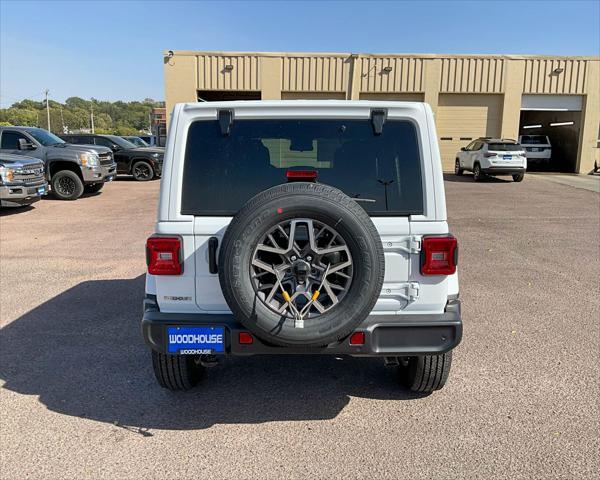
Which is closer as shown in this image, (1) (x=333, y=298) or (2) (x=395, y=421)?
(1) (x=333, y=298)

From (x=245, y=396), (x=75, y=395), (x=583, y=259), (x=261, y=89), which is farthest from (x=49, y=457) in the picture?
(x=261, y=89)

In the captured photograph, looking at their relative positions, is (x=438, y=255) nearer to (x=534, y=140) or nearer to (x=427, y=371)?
(x=427, y=371)

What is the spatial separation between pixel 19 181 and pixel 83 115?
389 ft

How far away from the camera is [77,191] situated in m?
14.4

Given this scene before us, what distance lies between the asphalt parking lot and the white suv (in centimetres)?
56

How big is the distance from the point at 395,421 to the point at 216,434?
113cm

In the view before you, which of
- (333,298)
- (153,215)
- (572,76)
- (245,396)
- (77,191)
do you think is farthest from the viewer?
(572,76)

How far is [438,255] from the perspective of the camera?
302cm

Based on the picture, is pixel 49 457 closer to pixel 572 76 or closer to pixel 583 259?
pixel 583 259

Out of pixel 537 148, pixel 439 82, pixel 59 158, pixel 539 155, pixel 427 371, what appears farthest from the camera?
pixel 539 155

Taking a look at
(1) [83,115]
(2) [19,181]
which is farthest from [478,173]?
(1) [83,115]

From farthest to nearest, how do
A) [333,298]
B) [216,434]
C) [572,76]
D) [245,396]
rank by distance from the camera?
[572,76] → [245,396] → [216,434] → [333,298]

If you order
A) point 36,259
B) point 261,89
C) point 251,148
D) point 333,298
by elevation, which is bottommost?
point 36,259

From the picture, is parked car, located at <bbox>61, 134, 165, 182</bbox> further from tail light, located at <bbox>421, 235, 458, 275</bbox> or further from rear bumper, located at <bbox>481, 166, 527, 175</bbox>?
tail light, located at <bbox>421, 235, 458, 275</bbox>
